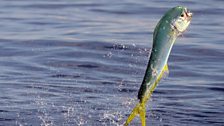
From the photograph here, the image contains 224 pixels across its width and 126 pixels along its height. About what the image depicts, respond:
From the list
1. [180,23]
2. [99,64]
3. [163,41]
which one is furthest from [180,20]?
[99,64]

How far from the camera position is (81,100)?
8.81 meters

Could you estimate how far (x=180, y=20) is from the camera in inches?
204

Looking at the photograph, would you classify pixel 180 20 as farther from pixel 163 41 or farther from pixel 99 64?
pixel 99 64

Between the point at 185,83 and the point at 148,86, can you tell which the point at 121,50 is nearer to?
the point at 185,83

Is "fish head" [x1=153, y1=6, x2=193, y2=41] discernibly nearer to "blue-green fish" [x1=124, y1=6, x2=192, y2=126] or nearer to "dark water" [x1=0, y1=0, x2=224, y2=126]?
"blue-green fish" [x1=124, y1=6, x2=192, y2=126]

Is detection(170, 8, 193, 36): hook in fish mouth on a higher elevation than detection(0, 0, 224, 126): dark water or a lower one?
lower

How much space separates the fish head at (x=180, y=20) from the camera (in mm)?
5168

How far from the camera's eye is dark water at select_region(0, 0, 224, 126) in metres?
8.25

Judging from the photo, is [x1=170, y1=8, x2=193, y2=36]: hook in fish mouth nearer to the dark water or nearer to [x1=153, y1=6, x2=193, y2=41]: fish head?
[x1=153, y1=6, x2=193, y2=41]: fish head

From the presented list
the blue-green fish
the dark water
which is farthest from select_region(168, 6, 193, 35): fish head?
the dark water

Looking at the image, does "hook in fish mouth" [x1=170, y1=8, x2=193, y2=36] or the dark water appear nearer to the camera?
"hook in fish mouth" [x1=170, y1=8, x2=193, y2=36]

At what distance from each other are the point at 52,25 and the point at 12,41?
1546 millimetres

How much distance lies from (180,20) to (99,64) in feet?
18.9

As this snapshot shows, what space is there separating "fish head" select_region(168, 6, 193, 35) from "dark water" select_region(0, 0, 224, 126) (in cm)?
273
